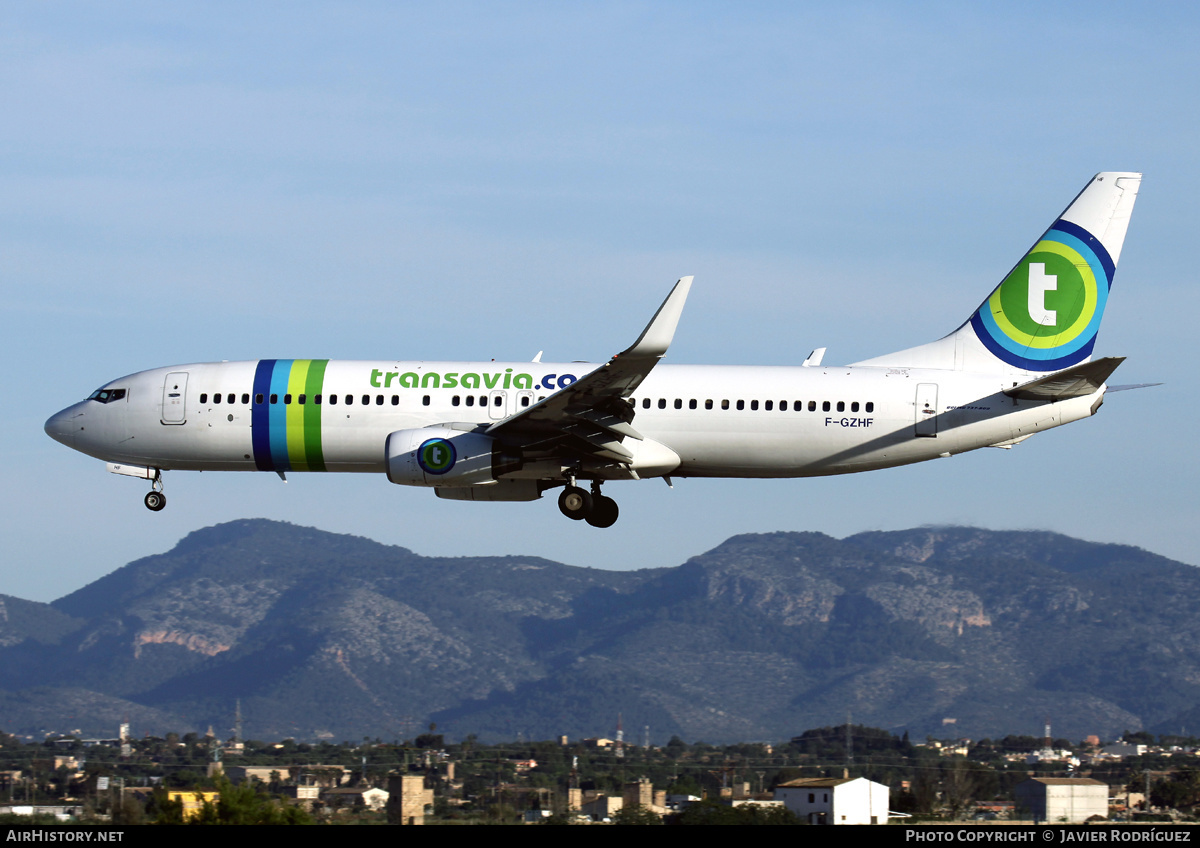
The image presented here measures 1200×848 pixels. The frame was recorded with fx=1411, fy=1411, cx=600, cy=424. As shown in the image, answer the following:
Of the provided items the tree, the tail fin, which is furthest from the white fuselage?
the tree

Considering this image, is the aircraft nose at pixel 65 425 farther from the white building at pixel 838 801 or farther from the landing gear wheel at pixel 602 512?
the white building at pixel 838 801

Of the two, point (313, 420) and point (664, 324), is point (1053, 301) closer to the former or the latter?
point (664, 324)

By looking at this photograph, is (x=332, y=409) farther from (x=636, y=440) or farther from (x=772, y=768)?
(x=772, y=768)

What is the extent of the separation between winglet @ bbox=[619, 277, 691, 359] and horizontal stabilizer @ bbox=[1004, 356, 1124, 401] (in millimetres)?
11408

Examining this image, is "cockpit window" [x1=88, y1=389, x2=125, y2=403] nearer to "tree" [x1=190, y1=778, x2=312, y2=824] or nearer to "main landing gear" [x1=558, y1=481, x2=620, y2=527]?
"main landing gear" [x1=558, y1=481, x2=620, y2=527]

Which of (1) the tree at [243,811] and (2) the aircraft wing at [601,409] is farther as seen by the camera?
(2) the aircraft wing at [601,409]

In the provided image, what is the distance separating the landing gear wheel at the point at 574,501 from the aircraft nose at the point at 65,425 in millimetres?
16207

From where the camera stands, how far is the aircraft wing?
36.8 meters

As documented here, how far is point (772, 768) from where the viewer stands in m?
53.2

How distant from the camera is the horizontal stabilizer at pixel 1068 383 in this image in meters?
39.1

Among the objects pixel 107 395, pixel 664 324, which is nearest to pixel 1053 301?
pixel 664 324

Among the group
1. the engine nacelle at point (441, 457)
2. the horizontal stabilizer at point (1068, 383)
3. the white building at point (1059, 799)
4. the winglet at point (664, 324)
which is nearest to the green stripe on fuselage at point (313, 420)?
the engine nacelle at point (441, 457)
